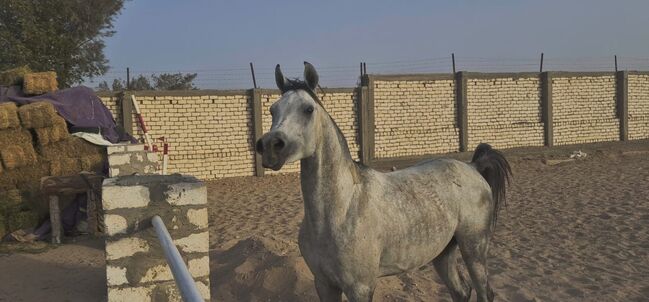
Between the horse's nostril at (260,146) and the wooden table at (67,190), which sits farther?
the wooden table at (67,190)

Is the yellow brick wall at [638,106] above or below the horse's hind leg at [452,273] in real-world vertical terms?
above

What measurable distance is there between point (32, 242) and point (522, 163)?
13359mm

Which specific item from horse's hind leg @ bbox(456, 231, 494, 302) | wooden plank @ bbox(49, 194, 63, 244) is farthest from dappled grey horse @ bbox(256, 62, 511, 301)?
wooden plank @ bbox(49, 194, 63, 244)

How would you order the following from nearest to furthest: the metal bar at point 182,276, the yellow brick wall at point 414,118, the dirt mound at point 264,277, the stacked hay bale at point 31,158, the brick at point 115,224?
the metal bar at point 182,276 → the brick at point 115,224 → the dirt mound at point 264,277 → the stacked hay bale at point 31,158 → the yellow brick wall at point 414,118

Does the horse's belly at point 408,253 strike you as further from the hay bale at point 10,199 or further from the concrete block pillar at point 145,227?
the hay bale at point 10,199

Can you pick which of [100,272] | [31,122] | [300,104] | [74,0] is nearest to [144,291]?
[300,104]

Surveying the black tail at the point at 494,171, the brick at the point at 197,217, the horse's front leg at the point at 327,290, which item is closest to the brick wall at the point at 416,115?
the black tail at the point at 494,171

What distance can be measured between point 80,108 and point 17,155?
6.22 ft

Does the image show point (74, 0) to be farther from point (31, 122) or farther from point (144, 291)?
point (144, 291)

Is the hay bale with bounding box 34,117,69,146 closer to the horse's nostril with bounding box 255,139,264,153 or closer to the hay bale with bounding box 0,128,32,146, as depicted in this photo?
the hay bale with bounding box 0,128,32,146

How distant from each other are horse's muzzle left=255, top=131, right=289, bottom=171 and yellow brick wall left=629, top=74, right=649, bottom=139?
1995 cm

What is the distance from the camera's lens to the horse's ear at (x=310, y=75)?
291cm

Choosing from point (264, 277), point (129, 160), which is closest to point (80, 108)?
point (129, 160)

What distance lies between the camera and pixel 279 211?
32.7ft
